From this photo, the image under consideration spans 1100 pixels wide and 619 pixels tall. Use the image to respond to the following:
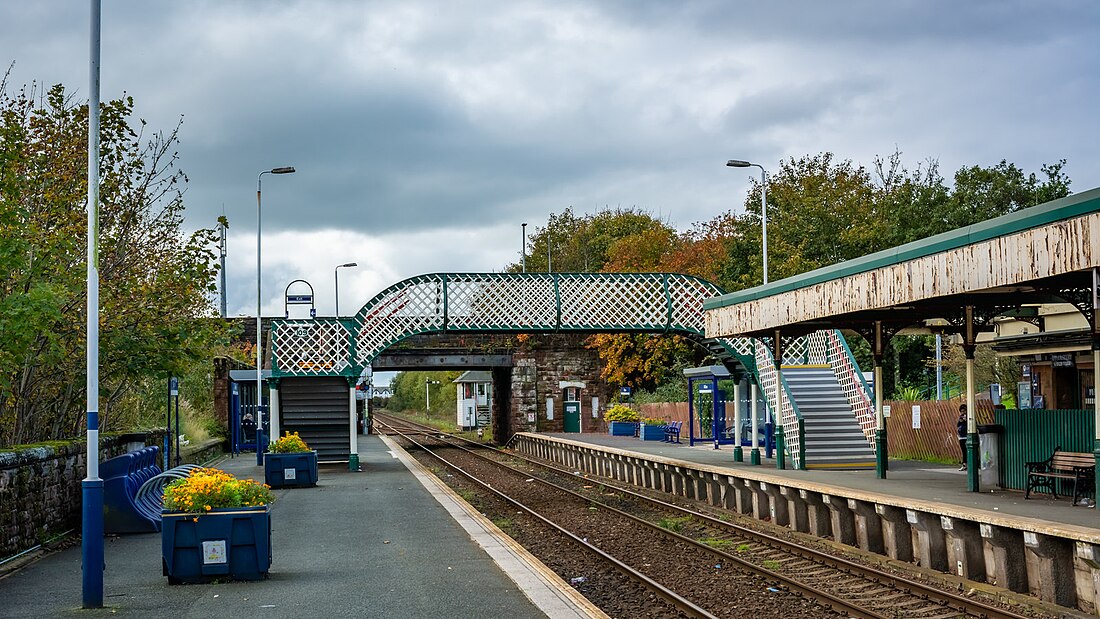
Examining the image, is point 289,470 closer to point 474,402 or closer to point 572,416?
point 572,416

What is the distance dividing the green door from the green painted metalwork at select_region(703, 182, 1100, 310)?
30.1m

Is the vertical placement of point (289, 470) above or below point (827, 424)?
below

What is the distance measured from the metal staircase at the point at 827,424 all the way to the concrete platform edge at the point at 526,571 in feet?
25.3

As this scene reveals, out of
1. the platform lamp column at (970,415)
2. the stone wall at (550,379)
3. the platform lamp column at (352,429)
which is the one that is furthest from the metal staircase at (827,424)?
the stone wall at (550,379)

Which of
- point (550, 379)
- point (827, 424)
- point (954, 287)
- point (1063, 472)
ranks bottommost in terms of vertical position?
point (1063, 472)

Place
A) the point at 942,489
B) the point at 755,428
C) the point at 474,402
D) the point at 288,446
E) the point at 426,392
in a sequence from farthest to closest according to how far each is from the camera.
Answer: the point at 426,392 → the point at 474,402 → the point at 288,446 → the point at 755,428 → the point at 942,489

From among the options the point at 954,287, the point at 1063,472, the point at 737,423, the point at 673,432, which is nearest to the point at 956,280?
the point at 954,287

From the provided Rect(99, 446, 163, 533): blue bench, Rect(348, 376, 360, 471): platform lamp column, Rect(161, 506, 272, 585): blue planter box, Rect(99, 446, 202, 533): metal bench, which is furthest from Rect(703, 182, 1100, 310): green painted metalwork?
Rect(348, 376, 360, 471): platform lamp column

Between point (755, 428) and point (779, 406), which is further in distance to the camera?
point (755, 428)

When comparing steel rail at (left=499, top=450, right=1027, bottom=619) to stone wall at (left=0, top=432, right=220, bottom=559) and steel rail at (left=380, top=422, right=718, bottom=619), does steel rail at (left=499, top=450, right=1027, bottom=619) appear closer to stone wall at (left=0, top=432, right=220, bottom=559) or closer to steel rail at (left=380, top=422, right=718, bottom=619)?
steel rail at (left=380, top=422, right=718, bottom=619)

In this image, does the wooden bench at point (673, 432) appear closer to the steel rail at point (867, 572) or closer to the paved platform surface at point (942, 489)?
the paved platform surface at point (942, 489)

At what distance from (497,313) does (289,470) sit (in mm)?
7430

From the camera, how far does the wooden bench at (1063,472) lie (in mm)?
15375

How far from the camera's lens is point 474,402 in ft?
226
